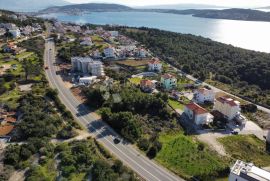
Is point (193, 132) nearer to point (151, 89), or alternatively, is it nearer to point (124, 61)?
point (151, 89)

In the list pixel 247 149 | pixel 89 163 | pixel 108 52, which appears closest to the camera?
pixel 89 163

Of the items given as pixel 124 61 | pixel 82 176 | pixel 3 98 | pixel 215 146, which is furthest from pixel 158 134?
pixel 124 61

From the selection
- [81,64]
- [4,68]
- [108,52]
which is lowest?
[4,68]

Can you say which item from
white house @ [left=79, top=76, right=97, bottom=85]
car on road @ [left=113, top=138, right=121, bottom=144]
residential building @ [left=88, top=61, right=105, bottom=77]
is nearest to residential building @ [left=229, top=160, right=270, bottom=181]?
car on road @ [left=113, top=138, right=121, bottom=144]

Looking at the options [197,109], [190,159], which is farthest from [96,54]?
[190,159]

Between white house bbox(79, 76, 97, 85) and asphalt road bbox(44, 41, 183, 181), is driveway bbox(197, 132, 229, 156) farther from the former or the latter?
white house bbox(79, 76, 97, 85)

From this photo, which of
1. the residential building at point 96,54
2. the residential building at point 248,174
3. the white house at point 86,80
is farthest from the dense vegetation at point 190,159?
the residential building at point 96,54

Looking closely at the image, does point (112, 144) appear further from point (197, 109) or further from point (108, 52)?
point (108, 52)
